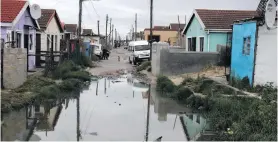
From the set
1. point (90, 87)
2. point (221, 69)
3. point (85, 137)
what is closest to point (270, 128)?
point (85, 137)

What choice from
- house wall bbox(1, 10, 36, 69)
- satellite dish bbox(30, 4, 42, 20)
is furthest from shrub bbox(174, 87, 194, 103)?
satellite dish bbox(30, 4, 42, 20)

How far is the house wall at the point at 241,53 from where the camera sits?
1477 cm

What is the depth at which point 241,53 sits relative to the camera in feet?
53.3

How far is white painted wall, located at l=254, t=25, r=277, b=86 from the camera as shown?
13541mm

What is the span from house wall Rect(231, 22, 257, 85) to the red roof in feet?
33.2

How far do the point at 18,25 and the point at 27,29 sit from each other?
2.18 meters

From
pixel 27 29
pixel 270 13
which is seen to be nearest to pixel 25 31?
pixel 27 29

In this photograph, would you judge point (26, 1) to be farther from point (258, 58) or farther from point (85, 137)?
point (85, 137)

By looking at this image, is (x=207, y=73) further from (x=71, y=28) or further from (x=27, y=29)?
(x=71, y=28)

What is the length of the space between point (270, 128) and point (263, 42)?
20.5 ft

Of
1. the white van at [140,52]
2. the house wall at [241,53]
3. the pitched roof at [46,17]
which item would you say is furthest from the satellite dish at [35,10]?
the white van at [140,52]

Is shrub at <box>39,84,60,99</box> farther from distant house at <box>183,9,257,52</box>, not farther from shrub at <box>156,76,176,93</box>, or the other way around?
distant house at <box>183,9,257,52</box>

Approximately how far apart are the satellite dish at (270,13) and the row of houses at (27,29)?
9.54m

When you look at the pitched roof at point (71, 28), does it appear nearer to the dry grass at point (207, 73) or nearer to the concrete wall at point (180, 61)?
the concrete wall at point (180, 61)
